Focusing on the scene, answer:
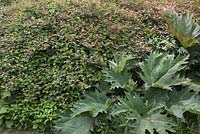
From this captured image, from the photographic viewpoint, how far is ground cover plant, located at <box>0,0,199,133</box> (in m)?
4.29

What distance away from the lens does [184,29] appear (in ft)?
15.6

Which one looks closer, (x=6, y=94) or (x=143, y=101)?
(x=143, y=101)

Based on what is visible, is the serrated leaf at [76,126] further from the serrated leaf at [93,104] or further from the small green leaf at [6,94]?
the small green leaf at [6,94]

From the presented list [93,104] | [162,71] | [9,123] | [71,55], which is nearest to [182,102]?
[162,71]

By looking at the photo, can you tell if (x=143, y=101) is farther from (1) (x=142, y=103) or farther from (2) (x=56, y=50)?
(2) (x=56, y=50)

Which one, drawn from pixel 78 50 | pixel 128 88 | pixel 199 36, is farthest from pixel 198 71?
pixel 78 50

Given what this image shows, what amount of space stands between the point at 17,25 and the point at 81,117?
156 cm

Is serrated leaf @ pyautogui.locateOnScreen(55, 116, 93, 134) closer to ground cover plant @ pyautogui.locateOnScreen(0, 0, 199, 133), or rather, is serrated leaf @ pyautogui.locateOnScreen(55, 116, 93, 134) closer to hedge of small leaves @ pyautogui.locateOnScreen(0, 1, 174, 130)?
ground cover plant @ pyautogui.locateOnScreen(0, 0, 199, 133)

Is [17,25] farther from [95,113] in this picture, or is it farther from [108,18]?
[95,113]

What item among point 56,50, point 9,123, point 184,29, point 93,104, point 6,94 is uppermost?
point 184,29

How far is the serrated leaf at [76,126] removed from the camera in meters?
4.06

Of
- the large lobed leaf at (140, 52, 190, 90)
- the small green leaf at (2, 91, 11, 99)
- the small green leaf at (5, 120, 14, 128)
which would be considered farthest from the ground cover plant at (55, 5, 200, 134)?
the small green leaf at (2, 91, 11, 99)

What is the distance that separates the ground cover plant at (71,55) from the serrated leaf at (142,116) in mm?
37

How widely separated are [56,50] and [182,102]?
5.05 ft
